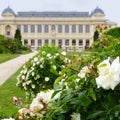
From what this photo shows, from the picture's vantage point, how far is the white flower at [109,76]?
1897mm

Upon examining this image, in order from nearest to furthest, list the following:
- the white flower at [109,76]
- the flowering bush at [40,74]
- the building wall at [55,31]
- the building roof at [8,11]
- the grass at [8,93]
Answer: the white flower at [109,76], the flowering bush at [40,74], the grass at [8,93], the building wall at [55,31], the building roof at [8,11]

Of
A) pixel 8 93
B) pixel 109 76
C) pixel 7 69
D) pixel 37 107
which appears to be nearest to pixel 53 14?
pixel 7 69

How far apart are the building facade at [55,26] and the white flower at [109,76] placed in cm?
8108

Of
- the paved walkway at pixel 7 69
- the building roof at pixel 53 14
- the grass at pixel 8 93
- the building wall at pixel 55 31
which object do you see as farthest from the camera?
the building roof at pixel 53 14

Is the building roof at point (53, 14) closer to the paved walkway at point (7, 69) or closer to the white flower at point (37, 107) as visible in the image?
the paved walkway at point (7, 69)

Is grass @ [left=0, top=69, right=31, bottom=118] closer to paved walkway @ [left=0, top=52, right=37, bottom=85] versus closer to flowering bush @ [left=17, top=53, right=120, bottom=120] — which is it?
paved walkway @ [left=0, top=52, right=37, bottom=85]

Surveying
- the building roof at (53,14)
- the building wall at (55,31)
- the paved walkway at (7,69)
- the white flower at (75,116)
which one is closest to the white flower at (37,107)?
the white flower at (75,116)

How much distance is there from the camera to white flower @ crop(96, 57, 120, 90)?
190 centimetres

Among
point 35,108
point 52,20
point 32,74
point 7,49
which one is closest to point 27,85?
point 32,74

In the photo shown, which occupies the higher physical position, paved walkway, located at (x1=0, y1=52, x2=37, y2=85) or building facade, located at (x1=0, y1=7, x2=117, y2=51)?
paved walkway, located at (x1=0, y1=52, x2=37, y2=85)

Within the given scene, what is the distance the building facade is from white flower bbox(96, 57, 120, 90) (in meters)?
81.1

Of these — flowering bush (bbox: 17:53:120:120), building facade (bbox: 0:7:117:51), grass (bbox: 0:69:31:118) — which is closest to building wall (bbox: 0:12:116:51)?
building facade (bbox: 0:7:117:51)

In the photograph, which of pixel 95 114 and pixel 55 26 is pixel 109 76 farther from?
pixel 55 26

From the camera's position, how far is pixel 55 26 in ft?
277
